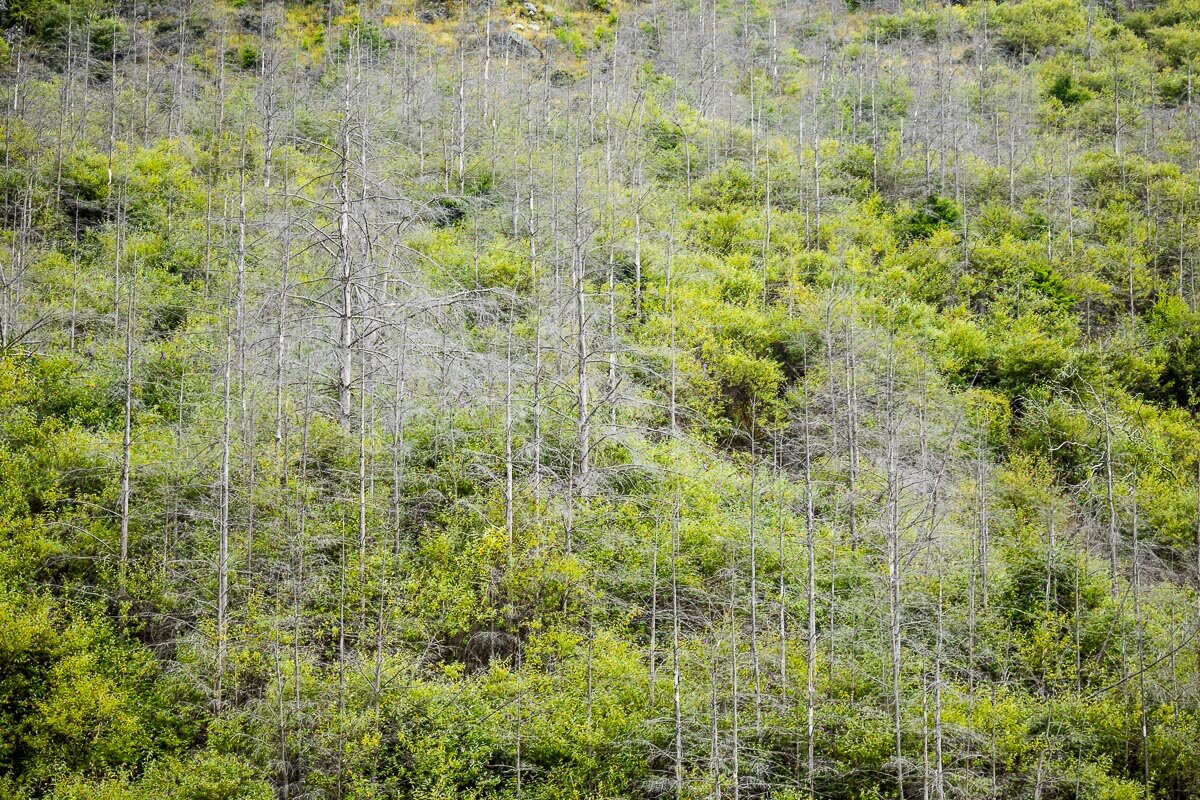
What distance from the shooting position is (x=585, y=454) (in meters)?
22.5

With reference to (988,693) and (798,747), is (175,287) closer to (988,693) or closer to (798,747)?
(798,747)

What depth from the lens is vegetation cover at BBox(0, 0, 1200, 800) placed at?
53.5ft

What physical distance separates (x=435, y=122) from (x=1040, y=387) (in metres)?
33.4

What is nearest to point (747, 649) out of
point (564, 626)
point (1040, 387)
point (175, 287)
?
point (564, 626)

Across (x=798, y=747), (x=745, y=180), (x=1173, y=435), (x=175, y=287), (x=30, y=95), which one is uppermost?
(x=30, y=95)

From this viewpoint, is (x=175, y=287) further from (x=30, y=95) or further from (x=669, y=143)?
(x=669, y=143)

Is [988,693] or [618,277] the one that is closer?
[988,693]

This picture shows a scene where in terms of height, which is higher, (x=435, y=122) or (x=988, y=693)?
(x=435, y=122)

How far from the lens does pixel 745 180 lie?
4050 centimetres

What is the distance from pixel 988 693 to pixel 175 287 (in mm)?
30761

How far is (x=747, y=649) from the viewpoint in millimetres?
18391

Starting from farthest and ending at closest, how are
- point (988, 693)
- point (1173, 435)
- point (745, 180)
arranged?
1. point (745, 180)
2. point (1173, 435)
3. point (988, 693)

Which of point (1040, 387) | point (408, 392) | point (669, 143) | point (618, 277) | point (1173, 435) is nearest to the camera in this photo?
point (408, 392)

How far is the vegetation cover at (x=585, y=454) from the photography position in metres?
16.3
